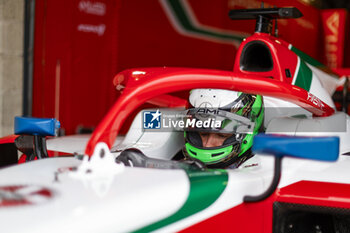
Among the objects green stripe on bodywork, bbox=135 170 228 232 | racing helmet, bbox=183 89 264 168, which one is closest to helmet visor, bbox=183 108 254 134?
racing helmet, bbox=183 89 264 168

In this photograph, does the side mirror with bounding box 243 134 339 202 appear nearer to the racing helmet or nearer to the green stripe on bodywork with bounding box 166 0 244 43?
the racing helmet

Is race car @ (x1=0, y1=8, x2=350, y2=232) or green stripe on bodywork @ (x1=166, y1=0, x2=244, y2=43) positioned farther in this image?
green stripe on bodywork @ (x1=166, y1=0, x2=244, y2=43)

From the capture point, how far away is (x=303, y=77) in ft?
6.63

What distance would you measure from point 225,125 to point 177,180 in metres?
0.59

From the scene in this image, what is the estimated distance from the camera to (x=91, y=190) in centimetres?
94

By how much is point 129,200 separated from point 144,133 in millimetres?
1016

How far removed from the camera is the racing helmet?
1.61 meters

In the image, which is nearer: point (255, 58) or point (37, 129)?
point (37, 129)

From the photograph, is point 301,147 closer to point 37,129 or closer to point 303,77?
point 37,129

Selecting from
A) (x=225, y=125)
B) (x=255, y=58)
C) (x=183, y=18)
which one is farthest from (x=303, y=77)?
(x=183, y=18)

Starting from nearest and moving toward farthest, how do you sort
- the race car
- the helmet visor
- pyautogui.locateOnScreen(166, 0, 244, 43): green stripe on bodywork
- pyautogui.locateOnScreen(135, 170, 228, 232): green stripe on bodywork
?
the race car → pyautogui.locateOnScreen(135, 170, 228, 232): green stripe on bodywork → the helmet visor → pyautogui.locateOnScreen(166, 0, 244, 43): green stripe on bodywork

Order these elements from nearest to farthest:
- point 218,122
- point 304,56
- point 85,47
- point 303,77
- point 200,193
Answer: point 200,193 → point 218,122 → point 303,77 → point 304,56 → point 85,47

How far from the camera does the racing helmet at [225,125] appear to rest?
1.61 m

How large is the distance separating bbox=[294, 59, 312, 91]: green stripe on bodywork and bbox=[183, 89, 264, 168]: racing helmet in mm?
376
